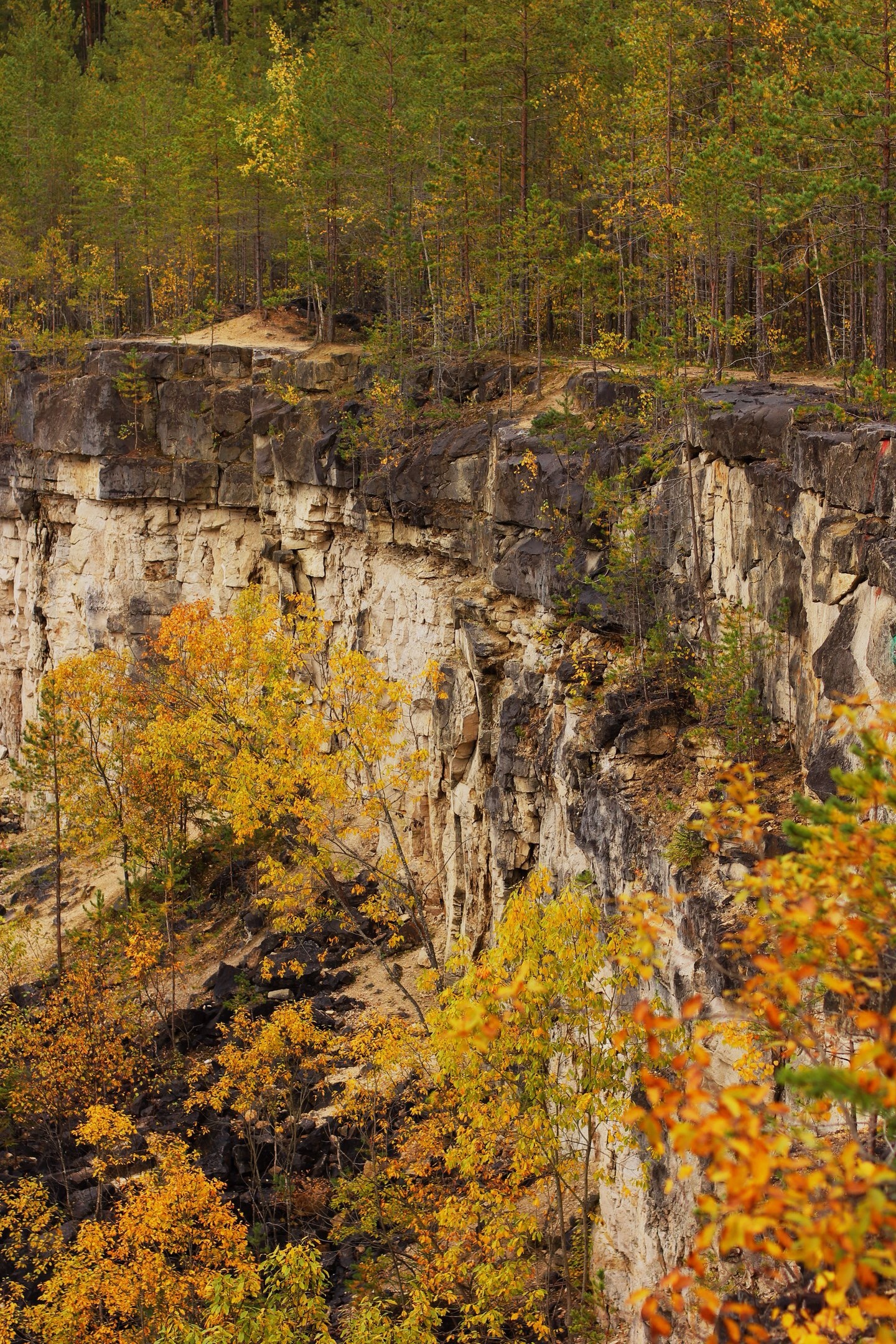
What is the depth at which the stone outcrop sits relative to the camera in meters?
15.0

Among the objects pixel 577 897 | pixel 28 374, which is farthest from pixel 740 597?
pixel 28 374

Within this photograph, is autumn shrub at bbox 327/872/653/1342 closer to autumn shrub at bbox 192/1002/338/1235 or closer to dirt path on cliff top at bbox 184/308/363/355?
autumn shrub at bbox 192/1002/338/1235

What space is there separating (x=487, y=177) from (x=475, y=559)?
16803 mm

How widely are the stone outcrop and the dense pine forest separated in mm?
3570

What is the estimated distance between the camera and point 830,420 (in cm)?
1717

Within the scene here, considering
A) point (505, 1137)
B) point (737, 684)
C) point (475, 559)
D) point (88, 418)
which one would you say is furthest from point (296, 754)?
point (88, 418)

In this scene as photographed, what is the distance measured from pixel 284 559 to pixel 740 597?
2419 cm

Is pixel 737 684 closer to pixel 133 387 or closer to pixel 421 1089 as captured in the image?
pixel 421 1089

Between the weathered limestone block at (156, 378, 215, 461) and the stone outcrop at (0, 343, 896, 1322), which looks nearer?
the stone outcrop at (0, 343, 896, 1322)

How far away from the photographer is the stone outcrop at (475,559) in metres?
15.0

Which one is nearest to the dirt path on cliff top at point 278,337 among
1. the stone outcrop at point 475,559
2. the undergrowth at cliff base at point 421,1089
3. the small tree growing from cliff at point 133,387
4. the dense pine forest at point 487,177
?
the dense pine forest at point 487,177

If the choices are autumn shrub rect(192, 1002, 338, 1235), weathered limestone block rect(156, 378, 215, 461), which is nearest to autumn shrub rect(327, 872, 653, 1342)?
autumn shrub rect(192, 1002, 338, 1235)

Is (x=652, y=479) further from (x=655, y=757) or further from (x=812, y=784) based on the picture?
(x=812, y=784)

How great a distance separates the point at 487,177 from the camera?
1481 inches
